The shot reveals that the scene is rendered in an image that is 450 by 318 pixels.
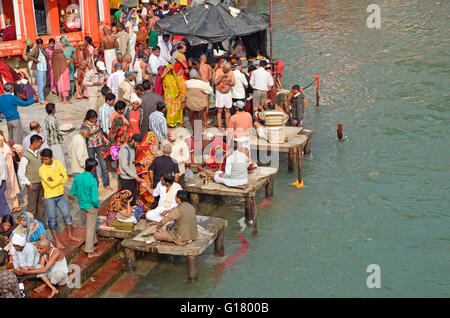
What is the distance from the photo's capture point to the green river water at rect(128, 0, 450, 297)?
12.1m

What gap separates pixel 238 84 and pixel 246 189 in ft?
14.6

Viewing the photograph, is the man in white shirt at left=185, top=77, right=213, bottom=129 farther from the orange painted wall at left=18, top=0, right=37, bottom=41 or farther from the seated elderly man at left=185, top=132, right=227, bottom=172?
the orange painted wall at left=18, top=0, right=37, bottom=41

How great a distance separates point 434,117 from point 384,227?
8.77m

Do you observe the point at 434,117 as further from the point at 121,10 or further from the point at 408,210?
the point at 121,10

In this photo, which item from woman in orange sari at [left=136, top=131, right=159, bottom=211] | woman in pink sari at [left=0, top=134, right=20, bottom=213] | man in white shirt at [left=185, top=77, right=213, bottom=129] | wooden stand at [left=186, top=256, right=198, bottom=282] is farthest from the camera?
man in white shirt at [left=185, top=77, right=213, bottom=129]

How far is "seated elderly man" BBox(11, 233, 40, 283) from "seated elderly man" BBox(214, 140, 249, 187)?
477 cm

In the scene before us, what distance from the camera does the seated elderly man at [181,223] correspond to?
1116 centimetres

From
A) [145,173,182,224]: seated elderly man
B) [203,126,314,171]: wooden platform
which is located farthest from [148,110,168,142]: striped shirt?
[203,126,314,171]: wooden platform

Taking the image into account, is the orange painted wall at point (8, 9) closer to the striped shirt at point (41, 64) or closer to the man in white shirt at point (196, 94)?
the striped shirt at point (41, 64)

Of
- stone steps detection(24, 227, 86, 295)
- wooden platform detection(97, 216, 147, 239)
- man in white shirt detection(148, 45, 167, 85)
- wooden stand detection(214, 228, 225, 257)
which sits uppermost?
man in white shirt detection(148, 45, 167, 85)

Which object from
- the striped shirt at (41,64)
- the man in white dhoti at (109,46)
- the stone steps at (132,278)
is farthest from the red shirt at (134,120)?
the man in white dhoti at (109,46)

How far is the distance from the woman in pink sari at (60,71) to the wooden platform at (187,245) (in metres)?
8.50

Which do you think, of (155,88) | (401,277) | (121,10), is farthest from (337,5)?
(401,277)

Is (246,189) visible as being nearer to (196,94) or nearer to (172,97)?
(196,94)
